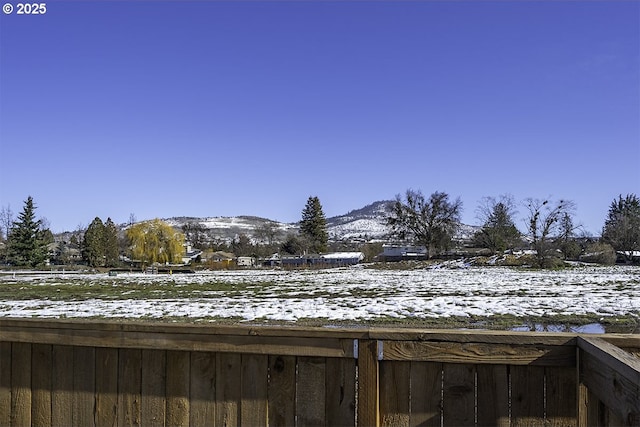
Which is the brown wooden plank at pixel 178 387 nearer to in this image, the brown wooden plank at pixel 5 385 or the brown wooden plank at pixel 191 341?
the brown wooden plank at pixel 191 341

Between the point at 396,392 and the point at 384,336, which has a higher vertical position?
the point at 384,336

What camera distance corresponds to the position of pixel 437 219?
Answer: 2522 inches

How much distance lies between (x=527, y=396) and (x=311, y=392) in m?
1.03

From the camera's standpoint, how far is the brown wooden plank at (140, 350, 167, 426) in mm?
2592

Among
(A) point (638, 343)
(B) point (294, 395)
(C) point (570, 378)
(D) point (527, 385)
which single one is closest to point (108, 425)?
(B) point (294, 395)

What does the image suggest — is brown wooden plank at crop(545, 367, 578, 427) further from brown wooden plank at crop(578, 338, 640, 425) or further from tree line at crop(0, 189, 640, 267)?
tree line at crop(0, 189, 640, 267)

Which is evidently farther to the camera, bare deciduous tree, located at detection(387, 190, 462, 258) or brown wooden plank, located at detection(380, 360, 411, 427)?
bare deciduous tree, located at detection(387, 190, 462, 258)

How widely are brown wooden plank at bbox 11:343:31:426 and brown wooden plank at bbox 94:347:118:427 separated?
453 millimetres

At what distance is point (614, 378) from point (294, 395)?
142cm

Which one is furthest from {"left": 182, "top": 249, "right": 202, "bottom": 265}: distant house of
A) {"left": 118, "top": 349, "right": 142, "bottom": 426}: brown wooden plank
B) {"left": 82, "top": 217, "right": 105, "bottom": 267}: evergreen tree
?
{"left": 118, "top": 349, "right": 142, "bottom": 426}: brown wooden plank

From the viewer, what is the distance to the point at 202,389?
2.55 metres

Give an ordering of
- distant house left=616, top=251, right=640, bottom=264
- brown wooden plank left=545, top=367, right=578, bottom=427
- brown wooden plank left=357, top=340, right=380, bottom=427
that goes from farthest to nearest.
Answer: distant house left=616, top=251, right=640, bottom=264
brown wooden plank left=357, top=340, right=380, bottom=427
brown wooden plank left=545, top=367, right=578, bottom=427

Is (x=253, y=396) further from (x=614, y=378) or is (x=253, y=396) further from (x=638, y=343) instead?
(x=638, y=343)

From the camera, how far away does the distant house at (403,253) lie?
218ft
